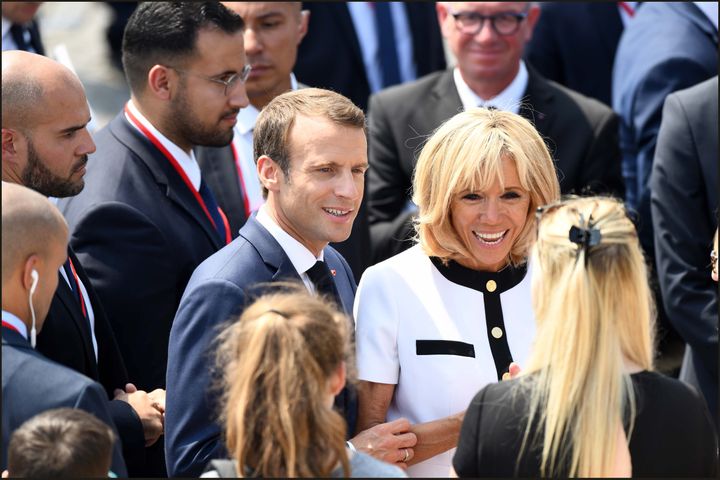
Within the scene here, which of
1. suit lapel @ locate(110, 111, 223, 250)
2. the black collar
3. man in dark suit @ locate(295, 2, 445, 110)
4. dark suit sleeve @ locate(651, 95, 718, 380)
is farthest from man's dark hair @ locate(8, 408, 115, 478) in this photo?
man in dark suit @ locate(295, 2, 445, 110)

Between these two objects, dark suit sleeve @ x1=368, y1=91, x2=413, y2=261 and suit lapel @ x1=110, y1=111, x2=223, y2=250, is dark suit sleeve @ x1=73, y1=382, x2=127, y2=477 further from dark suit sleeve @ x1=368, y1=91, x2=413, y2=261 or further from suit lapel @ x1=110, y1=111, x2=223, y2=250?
dark suit sleeve @ x1=368, y1=91, x2=413, y2=261

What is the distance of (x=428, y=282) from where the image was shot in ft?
12.3

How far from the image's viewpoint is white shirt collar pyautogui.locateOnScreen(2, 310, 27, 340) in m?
→ 3.13

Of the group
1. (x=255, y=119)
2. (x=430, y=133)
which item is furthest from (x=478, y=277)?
(x=430, y=133)

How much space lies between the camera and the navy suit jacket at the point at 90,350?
141 inches

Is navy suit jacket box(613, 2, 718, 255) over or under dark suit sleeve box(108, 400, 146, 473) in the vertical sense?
over

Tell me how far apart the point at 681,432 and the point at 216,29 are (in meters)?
2.82

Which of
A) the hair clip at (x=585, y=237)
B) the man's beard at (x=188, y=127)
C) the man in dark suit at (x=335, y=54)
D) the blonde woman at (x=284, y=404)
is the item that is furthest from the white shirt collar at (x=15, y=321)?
the man in dark suit at (x=335, y=54)

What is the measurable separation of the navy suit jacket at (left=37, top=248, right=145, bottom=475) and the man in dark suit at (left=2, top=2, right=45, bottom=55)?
8.80ft

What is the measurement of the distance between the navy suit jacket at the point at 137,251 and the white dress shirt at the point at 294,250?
0.75 meters

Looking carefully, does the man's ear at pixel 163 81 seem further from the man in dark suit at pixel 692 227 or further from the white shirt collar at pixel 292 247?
the man in dark suit at pixel 692 227

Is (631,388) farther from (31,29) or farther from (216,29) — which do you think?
(31,29)

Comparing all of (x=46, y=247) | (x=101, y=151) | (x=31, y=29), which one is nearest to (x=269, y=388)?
(x=46, y=247)

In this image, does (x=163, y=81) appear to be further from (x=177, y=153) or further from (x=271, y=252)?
(x=271, y=252)
